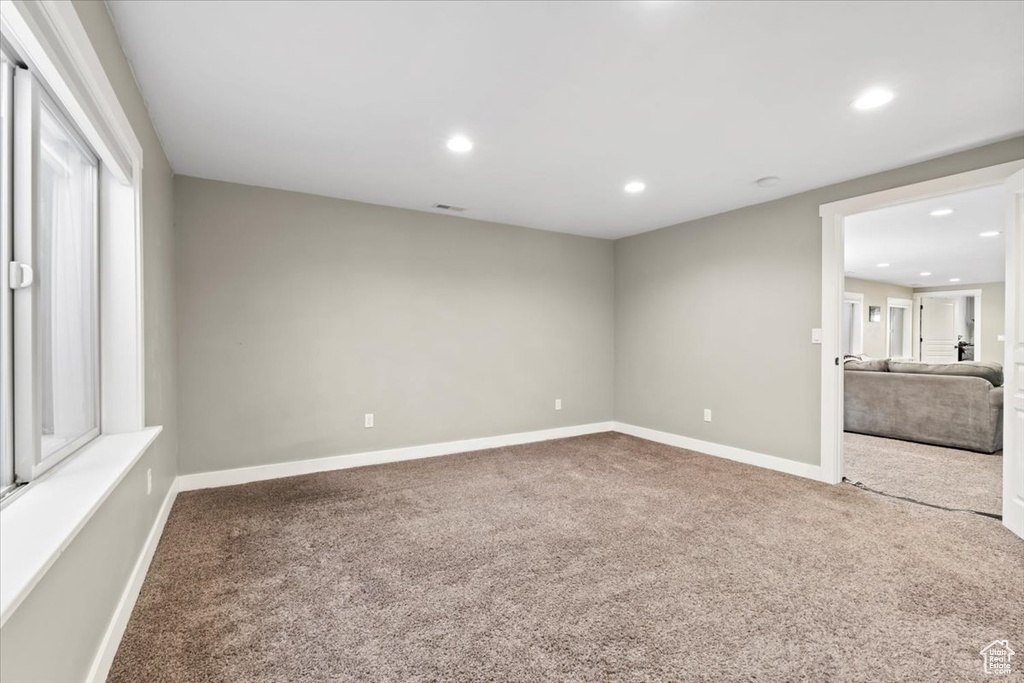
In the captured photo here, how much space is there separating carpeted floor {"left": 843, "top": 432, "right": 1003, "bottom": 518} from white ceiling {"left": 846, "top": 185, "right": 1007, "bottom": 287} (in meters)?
1.70

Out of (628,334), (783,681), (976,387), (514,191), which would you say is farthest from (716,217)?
(783,681)

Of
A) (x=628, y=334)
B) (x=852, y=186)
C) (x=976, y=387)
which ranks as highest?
(x=852, y=186)

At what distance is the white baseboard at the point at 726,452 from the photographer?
3834 millimetres

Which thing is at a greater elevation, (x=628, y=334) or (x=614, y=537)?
(x=628, y=334)

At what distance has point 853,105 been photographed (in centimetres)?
242

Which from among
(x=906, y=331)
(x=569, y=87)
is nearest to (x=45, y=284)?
(x=569, y=87)

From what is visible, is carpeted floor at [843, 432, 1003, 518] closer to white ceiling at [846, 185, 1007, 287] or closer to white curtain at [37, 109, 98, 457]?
white ceiling at [846, 185, 1007, 287]

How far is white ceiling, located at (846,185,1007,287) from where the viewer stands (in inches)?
177

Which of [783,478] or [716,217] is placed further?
[716,217]

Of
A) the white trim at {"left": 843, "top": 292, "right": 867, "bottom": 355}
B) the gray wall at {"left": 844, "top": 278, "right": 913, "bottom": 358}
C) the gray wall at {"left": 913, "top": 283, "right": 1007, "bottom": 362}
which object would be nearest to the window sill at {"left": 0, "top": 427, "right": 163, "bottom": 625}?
the gray wall at {"left": 844, "top": 278, "right": 913, "bottom": 358}

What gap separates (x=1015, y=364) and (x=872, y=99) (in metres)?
1.77

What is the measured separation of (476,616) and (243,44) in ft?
8.20

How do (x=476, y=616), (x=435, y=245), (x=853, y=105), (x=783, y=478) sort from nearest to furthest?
(x=476, y=616), (x=853, y=105), (x=783, y=478), (x=435, y=245)

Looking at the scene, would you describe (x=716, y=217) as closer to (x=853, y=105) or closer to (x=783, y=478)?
(x=853, y=105)
